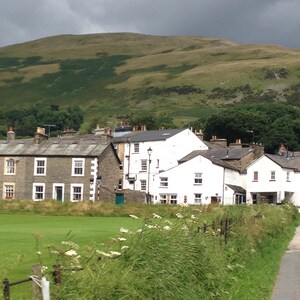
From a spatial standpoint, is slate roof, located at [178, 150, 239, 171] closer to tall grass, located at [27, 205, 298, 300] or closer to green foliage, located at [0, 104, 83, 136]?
tall grass, located at [27, 205, 298, 300]

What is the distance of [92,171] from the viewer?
6469cm

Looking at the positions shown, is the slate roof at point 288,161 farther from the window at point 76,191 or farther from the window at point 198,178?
the window at point 76,191

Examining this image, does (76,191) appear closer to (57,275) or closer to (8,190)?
(8,190)

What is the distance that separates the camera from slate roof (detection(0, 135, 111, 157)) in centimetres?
6562

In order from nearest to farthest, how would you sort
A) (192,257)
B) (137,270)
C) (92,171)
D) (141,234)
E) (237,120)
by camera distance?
1. (137,270)
2. (141,234)
3. (192,257)
4. (92,171)
5. (237,120)

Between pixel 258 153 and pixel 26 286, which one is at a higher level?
pixel 258 153

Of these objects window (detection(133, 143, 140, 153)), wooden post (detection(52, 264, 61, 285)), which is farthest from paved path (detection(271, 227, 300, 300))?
window (detection(133, 143, 140, 153))

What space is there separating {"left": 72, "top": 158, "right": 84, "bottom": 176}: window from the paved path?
135 ft

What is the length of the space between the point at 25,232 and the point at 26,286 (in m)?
14.2

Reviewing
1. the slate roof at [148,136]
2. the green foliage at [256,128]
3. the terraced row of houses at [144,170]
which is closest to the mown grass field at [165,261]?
the terraced row of houses at [144,170]

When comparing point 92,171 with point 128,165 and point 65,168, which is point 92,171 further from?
point 128,165

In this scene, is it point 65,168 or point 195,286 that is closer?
point 195,286

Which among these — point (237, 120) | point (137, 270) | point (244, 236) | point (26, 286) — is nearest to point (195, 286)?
point (137, 270)

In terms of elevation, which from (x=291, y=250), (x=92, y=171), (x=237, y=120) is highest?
(x=237, y=120)
